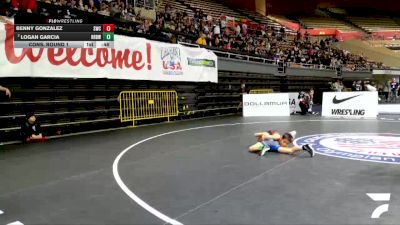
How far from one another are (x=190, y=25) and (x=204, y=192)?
66.2ft

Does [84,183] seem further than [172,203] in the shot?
Yes

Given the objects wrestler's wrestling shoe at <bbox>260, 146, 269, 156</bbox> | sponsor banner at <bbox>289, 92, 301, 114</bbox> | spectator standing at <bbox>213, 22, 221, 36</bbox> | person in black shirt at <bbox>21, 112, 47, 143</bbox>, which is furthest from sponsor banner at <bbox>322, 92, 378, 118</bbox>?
person in black shirt at <bbox>21, 112, 47, 143</bbox>

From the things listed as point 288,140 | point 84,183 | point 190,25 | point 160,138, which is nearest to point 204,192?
point 84,183

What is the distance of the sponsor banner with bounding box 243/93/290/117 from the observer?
22.1m

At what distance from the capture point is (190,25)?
82.5ft

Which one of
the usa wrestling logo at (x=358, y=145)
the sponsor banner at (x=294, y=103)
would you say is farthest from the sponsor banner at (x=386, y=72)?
the usa wrestling logo at (x=358, y=145)

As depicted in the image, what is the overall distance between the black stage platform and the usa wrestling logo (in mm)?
24

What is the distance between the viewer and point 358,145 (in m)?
10.4

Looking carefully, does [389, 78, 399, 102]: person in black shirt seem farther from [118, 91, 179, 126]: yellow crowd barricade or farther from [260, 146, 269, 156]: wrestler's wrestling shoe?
[260, 146, 269, 156]: wrestler's wrestling shoe

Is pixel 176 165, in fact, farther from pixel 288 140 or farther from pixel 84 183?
pixel 288 140

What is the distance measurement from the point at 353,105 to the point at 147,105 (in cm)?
1001
